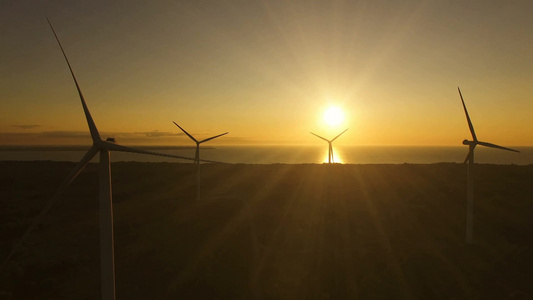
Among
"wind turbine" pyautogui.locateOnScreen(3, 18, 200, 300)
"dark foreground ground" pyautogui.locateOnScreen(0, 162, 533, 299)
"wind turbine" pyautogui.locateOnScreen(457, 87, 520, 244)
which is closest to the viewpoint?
"wind turbine" pyautogui.locateOnScreen(3, 18, 200, 300)

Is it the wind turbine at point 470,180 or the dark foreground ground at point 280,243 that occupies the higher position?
the wind turbine at point 470,180

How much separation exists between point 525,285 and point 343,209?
1713 centimetres

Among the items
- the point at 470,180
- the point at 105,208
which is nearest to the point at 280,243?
the point at 470,180

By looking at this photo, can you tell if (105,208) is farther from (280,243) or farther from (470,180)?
(470,180)

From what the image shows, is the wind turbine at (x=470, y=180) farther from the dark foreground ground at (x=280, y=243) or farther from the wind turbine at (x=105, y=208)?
the wind turbine at (x=105, y=208)

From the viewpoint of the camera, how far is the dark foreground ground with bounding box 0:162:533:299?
61.8 feet

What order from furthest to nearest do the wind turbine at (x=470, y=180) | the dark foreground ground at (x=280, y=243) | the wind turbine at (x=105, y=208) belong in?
the wind turbine at (x=470, y=180), the dark foreground ground at (x=280, y=243), the wind turbine at (x=105, y=208)

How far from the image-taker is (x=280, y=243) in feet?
82.3

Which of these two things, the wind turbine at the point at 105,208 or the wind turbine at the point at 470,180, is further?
the wind turbine at the point at 470,180

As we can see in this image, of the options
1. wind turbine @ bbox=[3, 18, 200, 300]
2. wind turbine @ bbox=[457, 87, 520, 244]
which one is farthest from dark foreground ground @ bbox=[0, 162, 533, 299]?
wind turbine @ bbox=[3, 18, 200, 300]

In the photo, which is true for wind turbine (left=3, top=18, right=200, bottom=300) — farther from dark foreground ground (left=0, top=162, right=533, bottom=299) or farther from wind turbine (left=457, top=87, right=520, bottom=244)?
wind turbine (left=457, top=87, right=520, bottom=244)

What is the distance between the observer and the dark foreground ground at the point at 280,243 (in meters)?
18.8

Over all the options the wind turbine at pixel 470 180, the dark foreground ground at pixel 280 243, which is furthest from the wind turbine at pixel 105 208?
the wind turbine at pixel 470 180

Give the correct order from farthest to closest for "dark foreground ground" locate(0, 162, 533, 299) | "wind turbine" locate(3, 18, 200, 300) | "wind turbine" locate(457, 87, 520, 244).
Result: "wind turbine" locate(457, 87, 520, 244) < "dark foreground ground" locate(0, 162, 533, 299) < "wind turbine" locate(3, 18, 200, 300)
